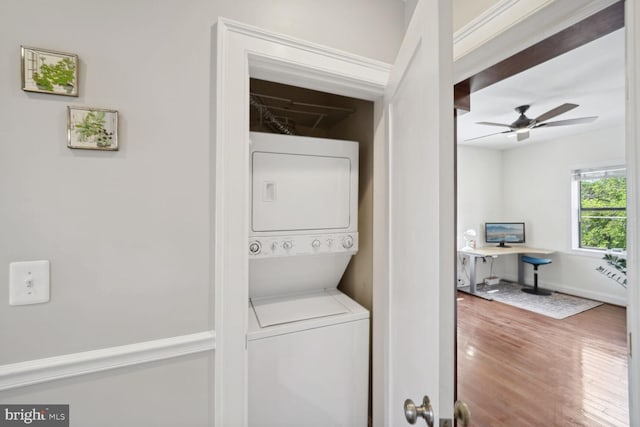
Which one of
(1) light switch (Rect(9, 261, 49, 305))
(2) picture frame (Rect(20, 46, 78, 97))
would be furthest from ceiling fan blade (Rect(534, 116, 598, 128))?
(1) light switch (Rect(9, 261, 49, 305))

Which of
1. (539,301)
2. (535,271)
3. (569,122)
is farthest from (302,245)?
(535,271)

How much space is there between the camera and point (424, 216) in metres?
0.76

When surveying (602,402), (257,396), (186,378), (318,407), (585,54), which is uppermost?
(585,54)

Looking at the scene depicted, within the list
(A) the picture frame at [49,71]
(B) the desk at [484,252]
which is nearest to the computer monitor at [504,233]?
(B) the desk at [484,252]

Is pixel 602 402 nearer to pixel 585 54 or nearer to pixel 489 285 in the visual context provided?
pixel 585 54

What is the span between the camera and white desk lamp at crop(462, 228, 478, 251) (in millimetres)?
5026

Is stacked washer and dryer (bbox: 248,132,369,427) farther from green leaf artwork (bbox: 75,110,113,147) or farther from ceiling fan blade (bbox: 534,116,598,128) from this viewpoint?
ceiling fan blade (bbox: 534,116,598,128)

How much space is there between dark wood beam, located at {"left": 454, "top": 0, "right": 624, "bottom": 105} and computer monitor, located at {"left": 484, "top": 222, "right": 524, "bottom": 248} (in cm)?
498

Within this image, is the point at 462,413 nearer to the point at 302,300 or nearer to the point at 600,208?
the point at 302,300

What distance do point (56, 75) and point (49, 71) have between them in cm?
2

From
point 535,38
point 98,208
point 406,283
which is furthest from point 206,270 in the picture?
point 535,38

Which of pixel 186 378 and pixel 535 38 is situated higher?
pixel 535 38

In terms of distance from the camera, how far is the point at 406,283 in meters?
0.95

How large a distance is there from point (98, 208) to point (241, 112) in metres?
0.58
